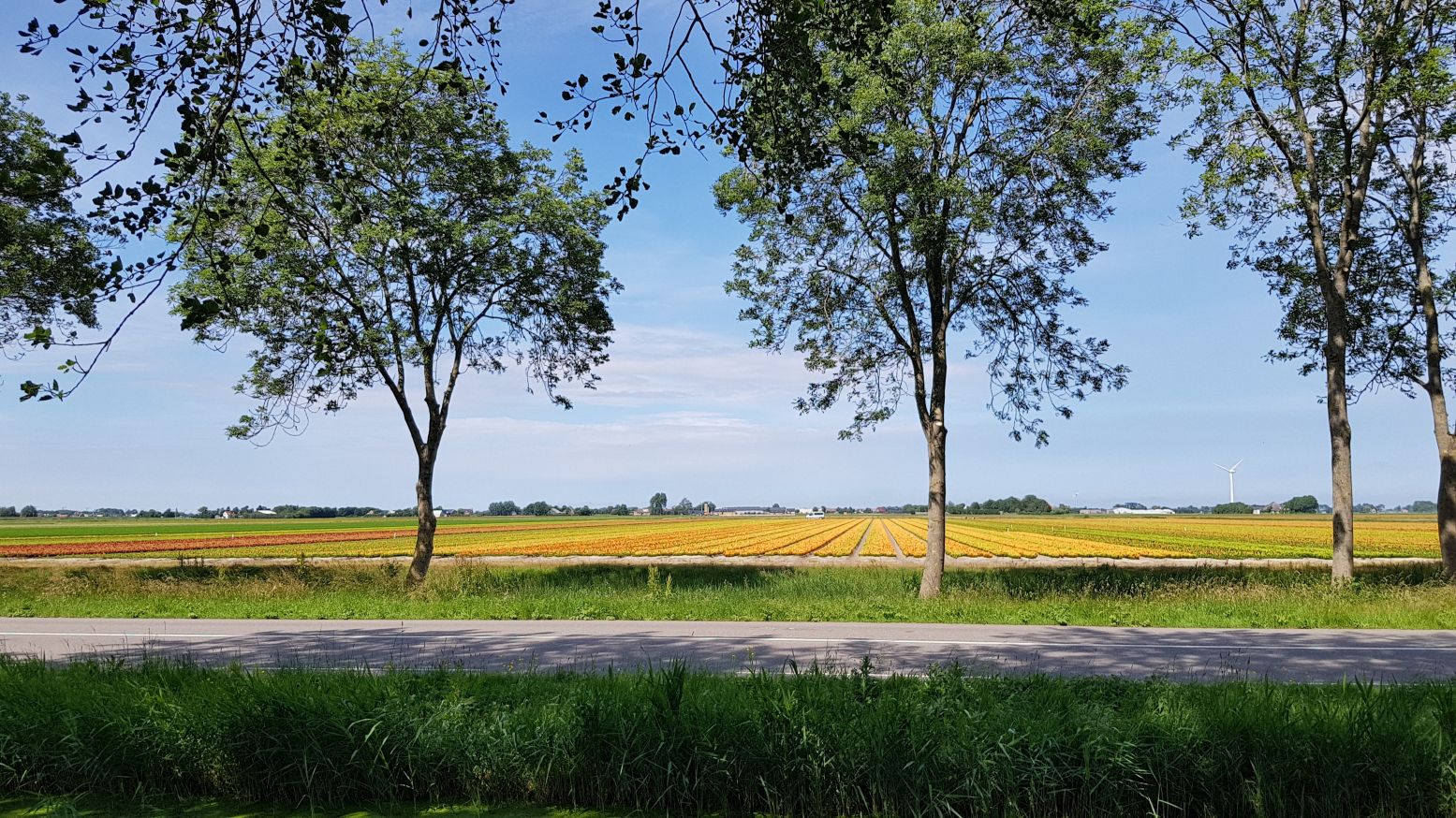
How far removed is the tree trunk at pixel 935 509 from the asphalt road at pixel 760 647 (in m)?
4.28

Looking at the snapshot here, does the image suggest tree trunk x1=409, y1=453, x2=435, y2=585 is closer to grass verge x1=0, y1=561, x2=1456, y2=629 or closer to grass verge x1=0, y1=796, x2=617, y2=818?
grass verge x1=0, y1=561, x2=1456, y2=629

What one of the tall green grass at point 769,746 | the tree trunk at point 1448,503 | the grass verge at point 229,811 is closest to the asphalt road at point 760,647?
the tall green grass at point 769,746

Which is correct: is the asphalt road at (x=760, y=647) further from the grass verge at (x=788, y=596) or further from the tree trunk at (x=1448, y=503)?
the tree trunk at (x=1448, y=503)

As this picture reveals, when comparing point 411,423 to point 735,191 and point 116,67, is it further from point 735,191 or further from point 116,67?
point 116,67

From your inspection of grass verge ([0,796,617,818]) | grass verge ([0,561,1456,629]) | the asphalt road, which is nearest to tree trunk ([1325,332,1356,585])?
grass verge ([0,561,1456,629])

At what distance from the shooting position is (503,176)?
20.7m

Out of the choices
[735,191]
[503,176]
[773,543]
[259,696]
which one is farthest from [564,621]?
[773,543]

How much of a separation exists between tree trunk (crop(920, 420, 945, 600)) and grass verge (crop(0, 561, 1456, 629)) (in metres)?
0.50

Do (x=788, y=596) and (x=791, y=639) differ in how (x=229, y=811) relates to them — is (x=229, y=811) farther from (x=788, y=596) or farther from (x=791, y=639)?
(x=788, y=596)

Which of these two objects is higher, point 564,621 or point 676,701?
point 676,701

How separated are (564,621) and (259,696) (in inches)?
332

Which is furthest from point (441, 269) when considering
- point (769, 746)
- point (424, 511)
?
point (769, 746)

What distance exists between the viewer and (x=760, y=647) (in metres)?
10.9

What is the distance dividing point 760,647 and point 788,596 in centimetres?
712
